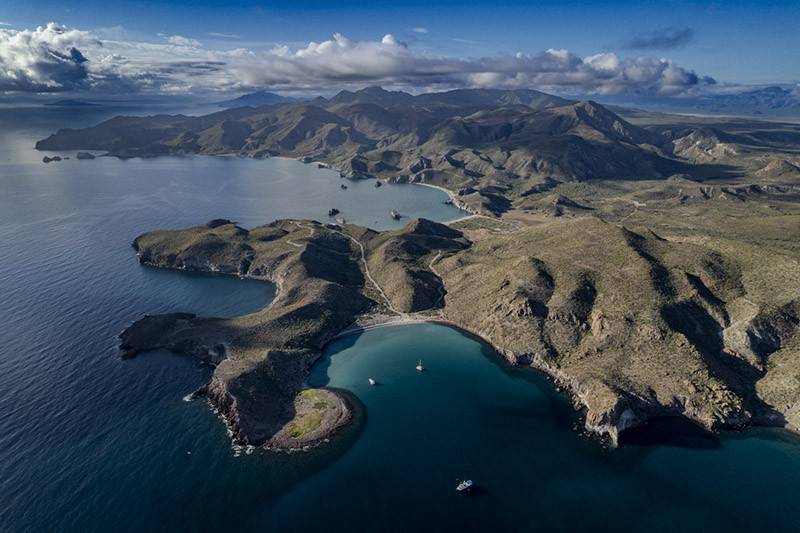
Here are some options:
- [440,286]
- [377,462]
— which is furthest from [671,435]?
[440,286]

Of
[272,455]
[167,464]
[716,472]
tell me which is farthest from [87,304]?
[716,472]

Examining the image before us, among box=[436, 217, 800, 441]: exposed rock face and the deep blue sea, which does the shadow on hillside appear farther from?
box=[436, 217, 800, 441]: exposed rock face

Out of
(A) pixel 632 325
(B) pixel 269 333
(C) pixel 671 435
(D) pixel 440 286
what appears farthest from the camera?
(D) pixel 440 286

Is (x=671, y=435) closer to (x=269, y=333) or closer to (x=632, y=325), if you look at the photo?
(x=632, y=325)

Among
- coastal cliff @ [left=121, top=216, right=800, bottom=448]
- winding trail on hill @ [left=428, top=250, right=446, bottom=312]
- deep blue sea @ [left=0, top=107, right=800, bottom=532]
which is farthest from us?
winding trail on hill @ [left=428, top=250, right=446, bottom=312]

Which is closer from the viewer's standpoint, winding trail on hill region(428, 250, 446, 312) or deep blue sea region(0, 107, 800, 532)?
deep blue sea region(0, 107, 800, 532)

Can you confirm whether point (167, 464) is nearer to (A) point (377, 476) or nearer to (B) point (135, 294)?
(A) point (377, 476)

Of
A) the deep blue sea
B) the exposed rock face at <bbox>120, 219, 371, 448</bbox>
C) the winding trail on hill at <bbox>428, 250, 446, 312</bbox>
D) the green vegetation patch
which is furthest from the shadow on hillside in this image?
the winding trail on hill at <bbox>428, 250, 446, 312</bbox>

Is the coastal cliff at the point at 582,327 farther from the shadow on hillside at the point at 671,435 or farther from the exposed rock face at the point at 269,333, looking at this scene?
the shadow on hillside at the point at 671,435
